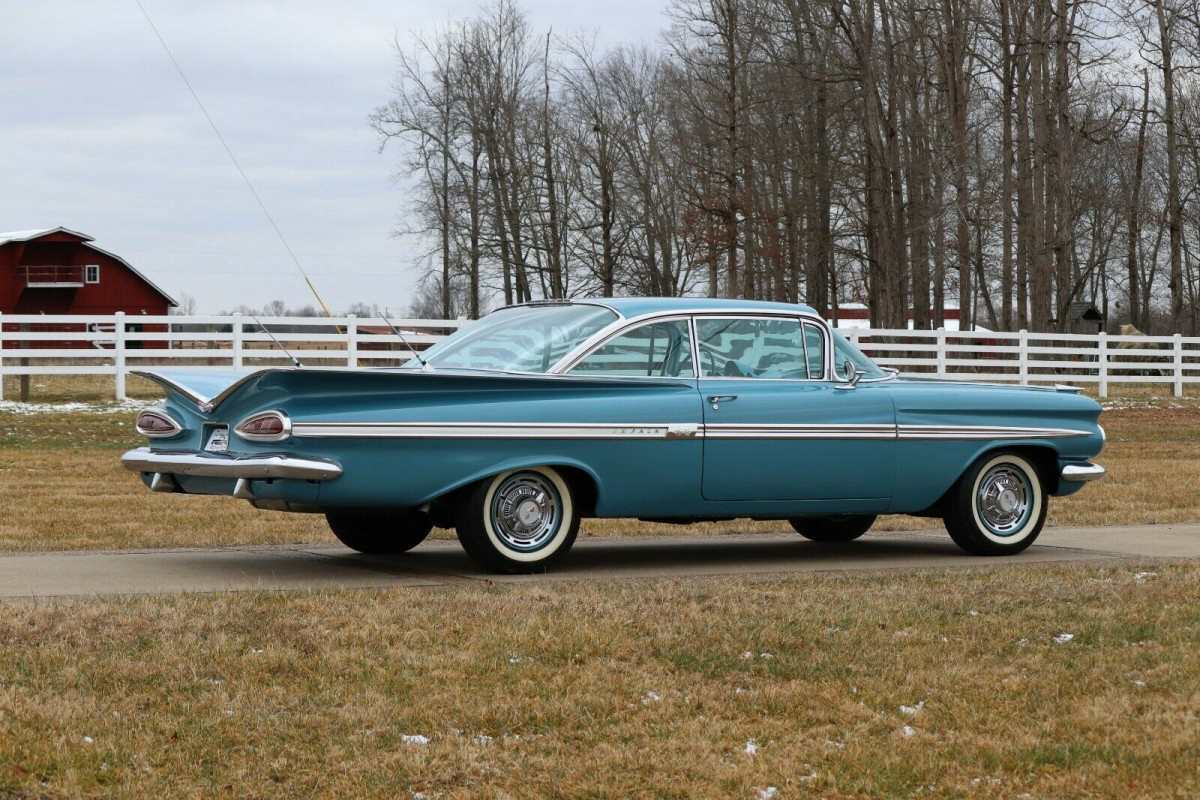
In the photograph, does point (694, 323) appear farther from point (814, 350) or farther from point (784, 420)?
point (814, 350)

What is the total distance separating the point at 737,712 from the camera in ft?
17.6

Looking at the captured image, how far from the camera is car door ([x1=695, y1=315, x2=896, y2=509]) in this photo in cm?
920

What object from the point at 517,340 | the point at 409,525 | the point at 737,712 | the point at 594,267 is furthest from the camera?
the point at 594,267

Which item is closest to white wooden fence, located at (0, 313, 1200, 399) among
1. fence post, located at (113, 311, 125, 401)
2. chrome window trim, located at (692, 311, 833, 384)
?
fence post, located at (113, 311, 125, 401)

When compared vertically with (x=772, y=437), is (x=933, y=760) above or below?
below

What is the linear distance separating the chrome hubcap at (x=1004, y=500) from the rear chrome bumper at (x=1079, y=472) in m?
0.24

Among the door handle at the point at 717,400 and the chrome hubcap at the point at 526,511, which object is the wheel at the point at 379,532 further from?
the door handle at the point at 717,400

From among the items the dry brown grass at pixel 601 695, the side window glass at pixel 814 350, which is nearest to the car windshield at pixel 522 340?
the side window glass at pixel 814 350

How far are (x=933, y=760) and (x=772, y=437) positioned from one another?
4.59m

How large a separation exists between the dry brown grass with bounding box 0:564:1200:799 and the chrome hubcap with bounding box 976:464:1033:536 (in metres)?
2.48

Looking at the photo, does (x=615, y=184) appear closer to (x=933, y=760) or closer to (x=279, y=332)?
(x=279, y=332)

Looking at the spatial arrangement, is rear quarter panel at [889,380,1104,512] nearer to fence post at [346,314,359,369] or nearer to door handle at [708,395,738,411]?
door handle at [708,395,738,411]

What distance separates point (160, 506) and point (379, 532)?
3.79 m

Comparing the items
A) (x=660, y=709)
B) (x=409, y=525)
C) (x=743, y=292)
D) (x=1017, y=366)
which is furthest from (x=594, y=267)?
(x=660, y=709)
